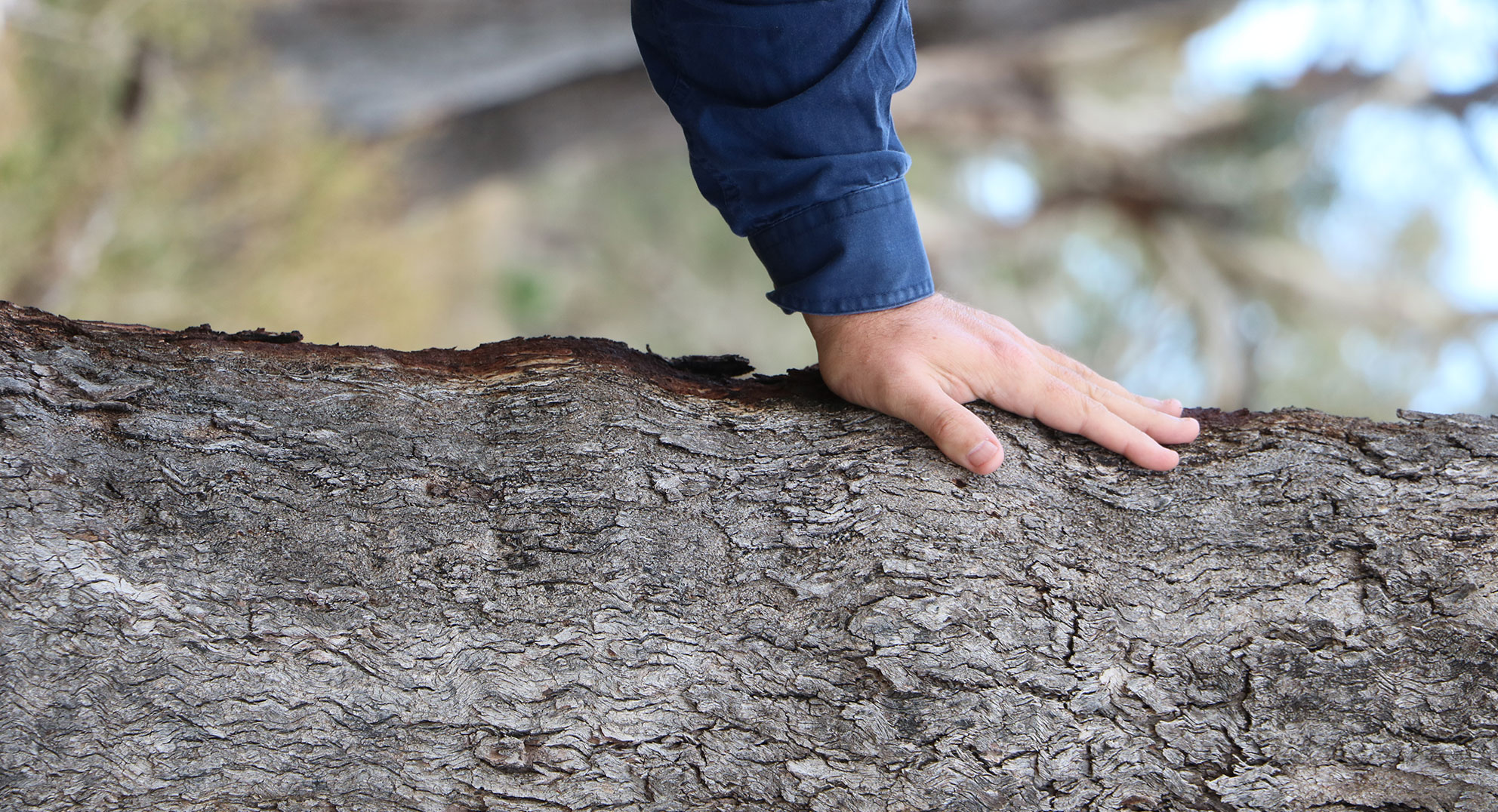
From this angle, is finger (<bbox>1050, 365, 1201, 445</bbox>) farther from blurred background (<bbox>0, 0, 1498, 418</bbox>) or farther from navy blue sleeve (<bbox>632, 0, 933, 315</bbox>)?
blurred background (<bbox>0, 0, 1498, 418</bbox>)

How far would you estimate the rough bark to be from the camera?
3.41 ft

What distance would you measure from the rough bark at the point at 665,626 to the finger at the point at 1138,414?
0.32 ft

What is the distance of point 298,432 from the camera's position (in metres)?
1.17

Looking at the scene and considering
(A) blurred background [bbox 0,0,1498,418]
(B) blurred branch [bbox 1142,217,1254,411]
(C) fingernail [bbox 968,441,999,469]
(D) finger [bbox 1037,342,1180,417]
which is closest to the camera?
(C) fingernail [bbox 968,441,999,469]

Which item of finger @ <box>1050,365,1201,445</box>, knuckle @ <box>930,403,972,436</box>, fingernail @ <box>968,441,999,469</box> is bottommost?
fingernail @ <box>968,441,999,469</box>

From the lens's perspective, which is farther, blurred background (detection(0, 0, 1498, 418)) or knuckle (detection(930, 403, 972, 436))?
blurred background (detection(0, 0, 1498, 418))

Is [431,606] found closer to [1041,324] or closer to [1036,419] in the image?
[1036,419]

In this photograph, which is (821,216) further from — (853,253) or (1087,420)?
(1087,420)

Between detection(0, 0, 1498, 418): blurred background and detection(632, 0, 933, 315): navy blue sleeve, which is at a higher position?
detection(0, 0, 1498, 418): blurred background

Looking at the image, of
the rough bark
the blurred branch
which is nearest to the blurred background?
the blurred branch

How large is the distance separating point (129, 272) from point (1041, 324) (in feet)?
28.1

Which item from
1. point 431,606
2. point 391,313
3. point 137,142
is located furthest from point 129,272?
point 431,606

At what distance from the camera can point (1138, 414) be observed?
1.27 m

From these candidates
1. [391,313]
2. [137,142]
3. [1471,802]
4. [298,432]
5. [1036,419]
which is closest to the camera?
[1471,802]
